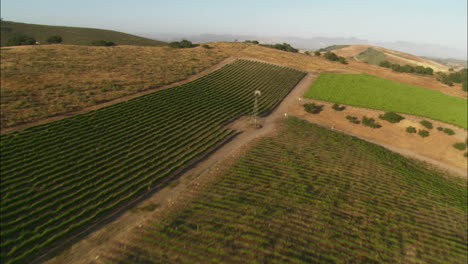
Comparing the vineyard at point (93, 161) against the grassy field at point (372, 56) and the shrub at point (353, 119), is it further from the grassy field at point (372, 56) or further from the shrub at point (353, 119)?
the grassy field at point (372, 56)

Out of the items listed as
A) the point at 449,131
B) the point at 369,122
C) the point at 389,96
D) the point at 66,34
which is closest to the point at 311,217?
the point at 369,122

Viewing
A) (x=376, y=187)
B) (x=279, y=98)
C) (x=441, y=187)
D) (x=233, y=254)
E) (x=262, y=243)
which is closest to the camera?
(x=233, y=254)

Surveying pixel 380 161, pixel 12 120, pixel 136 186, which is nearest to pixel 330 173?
pixel 380 161

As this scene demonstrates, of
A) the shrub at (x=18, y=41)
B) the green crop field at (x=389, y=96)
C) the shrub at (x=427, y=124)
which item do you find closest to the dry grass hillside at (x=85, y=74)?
the green crop field at (x=389, y=96)

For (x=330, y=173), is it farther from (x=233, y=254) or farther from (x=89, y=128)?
(x=89, y=128)

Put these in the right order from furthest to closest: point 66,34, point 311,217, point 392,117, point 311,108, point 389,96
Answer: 1. point 66,34
2. point 389,96
3. point 311,108
4. point 392,117
5. point 311,217

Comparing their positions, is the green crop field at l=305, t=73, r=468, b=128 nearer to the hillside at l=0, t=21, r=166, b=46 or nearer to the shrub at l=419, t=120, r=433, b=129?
the shrub at l=419, t=120, r=433, b=129

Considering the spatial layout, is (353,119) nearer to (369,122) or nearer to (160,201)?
(369,122)
